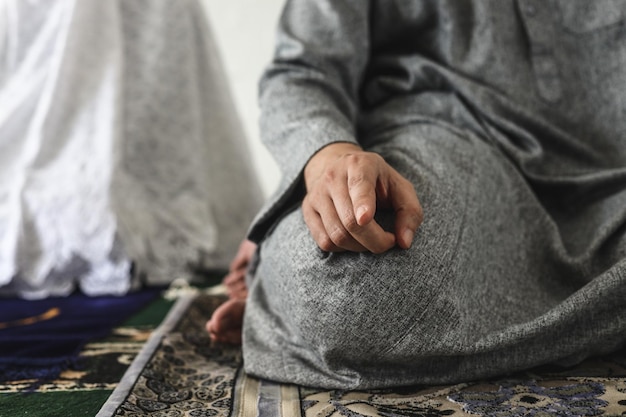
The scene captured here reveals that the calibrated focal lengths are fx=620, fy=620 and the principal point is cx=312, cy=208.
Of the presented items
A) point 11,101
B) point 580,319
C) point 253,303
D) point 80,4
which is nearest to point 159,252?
point 11,101

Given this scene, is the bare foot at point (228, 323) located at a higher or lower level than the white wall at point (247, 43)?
lower

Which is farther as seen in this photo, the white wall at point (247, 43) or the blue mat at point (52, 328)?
the white wall at point (247, 43)

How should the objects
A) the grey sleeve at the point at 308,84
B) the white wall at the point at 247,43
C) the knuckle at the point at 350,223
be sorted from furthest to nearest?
the white wall at the point at 247,43
the grey sleeve at the point at 308,84
the knuckle at the point at 350,223

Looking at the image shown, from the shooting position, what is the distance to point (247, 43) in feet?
7.63

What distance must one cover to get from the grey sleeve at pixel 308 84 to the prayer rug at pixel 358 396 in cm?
19

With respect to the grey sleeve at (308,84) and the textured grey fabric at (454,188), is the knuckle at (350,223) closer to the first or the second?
the textured grey fabric at (454,188)

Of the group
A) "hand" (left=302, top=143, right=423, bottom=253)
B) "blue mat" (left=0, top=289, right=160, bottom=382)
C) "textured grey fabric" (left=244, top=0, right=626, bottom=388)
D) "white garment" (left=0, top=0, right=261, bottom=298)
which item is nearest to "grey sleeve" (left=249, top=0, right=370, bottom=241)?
"textured grey fabric" (left=244, top=0, right=626, bottom=388)

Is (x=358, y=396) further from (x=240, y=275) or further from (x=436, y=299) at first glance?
(x=240, y=275)

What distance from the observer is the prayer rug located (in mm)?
573

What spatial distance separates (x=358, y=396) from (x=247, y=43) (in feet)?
6.25

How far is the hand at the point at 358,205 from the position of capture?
562mm

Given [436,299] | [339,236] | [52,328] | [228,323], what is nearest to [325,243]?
[339,236]

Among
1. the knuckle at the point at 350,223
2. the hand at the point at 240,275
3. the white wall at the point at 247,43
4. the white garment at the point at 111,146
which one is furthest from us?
the white wall at the point at 247,43

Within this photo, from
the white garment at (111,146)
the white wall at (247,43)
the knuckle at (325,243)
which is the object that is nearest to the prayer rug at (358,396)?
the knuckle at (325,243)
